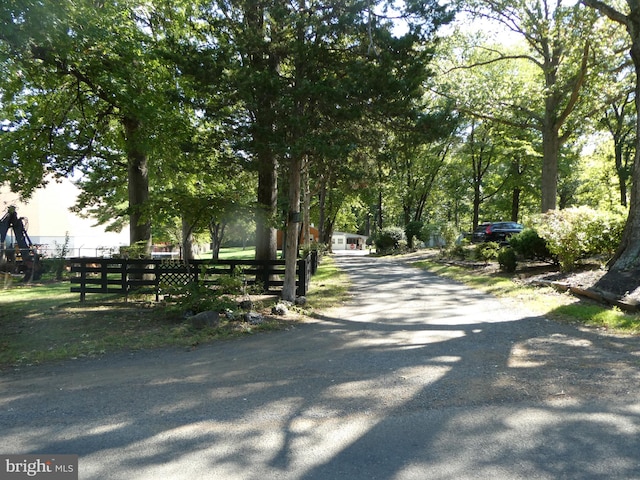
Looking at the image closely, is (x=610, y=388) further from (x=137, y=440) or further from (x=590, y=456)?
(x=137, y=440)

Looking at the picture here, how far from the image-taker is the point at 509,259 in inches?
607

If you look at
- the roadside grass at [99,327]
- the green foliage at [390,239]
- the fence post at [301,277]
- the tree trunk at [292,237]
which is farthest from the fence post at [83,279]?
Answer: the green foliage at [390,239]

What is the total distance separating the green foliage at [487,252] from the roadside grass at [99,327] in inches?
368

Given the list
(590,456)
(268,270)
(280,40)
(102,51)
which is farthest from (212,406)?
(102,51)

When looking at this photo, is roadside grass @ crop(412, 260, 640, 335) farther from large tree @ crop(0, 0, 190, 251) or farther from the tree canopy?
large tree @ crop(0, 0, 190, 251)

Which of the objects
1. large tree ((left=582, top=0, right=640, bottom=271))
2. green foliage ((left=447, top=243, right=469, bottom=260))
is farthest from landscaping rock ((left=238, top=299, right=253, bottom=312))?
green foliage ((left=447, top=243, right=469, bottom=260))

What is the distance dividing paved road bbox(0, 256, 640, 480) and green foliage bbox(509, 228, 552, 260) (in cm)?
786

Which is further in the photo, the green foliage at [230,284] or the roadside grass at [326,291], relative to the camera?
the roadside grass at [326,291]

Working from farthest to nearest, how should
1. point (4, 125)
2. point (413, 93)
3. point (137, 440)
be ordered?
point (4, 125)
point (413, 93)
point (137, 440)

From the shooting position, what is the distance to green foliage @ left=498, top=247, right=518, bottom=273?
1538 cm

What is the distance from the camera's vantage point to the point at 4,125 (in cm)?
1288

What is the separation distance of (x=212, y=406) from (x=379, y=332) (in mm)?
4184

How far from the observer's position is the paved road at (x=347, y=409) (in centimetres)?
326

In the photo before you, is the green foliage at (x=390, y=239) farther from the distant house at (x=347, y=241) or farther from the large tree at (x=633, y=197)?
the distant house at (x=347, y=241)
